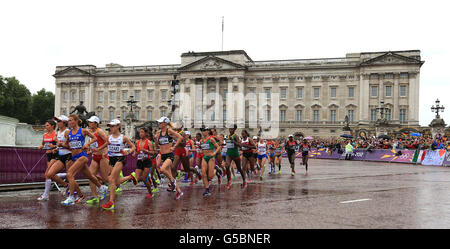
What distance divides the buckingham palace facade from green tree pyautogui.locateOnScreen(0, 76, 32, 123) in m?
14.0

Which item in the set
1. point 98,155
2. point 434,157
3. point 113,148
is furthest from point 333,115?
point 113,148

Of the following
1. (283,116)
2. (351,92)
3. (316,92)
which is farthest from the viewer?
(283,116)

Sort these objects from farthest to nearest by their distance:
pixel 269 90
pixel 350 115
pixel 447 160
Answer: pixel 269 90, pixel 350 115, pixel 447 160

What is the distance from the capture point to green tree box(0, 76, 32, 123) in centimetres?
8900

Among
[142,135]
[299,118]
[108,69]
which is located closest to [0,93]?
[108,69]

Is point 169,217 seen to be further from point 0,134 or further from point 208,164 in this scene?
point 0,134

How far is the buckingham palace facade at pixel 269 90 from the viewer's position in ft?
228

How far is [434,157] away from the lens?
29156 millimetres

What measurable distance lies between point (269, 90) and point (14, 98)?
5600 cm

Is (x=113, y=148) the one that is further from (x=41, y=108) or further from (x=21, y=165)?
(x=41, y=108)

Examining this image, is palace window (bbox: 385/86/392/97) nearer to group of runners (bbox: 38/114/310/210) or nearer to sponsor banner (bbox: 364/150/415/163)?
sponsor banner (bbox: 364/150/415/163)

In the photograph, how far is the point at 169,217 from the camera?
800cm

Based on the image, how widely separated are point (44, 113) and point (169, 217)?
106274 mm

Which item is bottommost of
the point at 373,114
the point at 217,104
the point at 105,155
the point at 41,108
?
the point at 105,155
